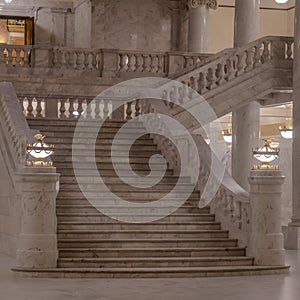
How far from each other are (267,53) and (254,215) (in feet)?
23.1

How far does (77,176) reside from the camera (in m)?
17.0

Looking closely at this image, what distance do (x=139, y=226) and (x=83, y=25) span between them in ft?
40.1

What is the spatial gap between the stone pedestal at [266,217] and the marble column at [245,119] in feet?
26.2

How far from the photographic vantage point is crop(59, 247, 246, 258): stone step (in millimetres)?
14375

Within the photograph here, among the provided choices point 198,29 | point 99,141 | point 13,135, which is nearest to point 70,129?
point 99,141

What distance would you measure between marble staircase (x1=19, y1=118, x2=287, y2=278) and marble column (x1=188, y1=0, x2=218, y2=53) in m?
9.25

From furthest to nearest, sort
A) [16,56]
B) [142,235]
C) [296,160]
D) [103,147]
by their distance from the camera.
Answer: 1. [16,56]
2. [296,160]
3. [103,147]
4. [142,235]

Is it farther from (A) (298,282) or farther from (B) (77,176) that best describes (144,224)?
(A) (298,282)

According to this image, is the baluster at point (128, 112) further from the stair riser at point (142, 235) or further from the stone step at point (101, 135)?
the stair riser at point (142, 235)

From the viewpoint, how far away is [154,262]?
559 inches

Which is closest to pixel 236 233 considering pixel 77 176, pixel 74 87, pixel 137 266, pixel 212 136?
pixel 137 266

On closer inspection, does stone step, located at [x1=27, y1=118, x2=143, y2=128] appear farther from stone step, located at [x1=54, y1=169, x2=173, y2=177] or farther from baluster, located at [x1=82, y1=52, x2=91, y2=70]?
baluster, located at [x1=82, y1=52, x2=91, y2=70]

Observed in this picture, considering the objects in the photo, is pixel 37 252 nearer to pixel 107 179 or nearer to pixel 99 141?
pixel 107 179

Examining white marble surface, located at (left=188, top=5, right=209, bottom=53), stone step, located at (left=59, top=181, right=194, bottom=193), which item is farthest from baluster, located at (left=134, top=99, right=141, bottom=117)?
white marble surface, located at (left=188, top=5, right=209, bottom=53)
